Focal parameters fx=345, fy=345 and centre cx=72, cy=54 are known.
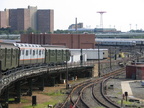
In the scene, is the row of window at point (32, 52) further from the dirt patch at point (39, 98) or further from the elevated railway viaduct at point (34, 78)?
the dirt patch at point (39, 98)

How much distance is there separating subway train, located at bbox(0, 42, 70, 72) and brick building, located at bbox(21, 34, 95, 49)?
45.0 m

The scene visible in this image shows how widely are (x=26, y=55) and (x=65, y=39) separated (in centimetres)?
6516

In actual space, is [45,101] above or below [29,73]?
below

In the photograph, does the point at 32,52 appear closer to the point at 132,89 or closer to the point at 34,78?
the point at 34,78

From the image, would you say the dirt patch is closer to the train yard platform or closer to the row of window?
the row of window

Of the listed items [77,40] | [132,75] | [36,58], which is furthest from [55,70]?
[77,40]

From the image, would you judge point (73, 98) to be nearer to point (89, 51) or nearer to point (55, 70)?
point (55, 70)

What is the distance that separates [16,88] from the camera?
3631 centimetres

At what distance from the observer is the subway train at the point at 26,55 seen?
104ft

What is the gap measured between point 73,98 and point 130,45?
320 feet

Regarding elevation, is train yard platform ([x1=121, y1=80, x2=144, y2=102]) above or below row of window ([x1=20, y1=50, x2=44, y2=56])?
below

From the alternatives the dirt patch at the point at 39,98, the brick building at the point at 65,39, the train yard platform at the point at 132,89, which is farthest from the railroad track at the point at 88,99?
the brick building at the point at 65,39

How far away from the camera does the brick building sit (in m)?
105

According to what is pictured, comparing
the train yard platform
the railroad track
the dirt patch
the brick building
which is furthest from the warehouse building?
the brick building
